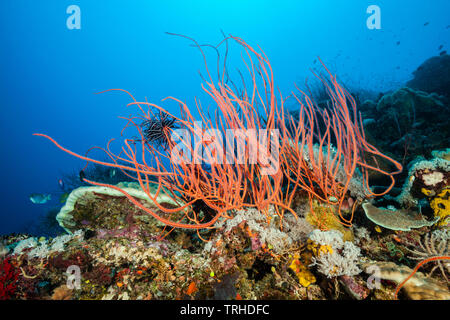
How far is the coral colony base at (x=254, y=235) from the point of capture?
183cm

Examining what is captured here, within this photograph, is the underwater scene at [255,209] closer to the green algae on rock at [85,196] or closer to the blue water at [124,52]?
the green algae on rock at [85,196]

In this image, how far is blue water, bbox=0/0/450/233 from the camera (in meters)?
60.8

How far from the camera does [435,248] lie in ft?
6.72

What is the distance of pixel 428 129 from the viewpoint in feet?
17.8

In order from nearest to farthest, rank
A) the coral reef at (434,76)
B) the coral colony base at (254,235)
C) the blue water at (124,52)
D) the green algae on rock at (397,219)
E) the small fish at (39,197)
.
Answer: the coral colony base at (254,235)
the green algae on rock at (397,219)
the small fish at (39,197)
the coral reef at (434,76)
the blue water at (124,52)

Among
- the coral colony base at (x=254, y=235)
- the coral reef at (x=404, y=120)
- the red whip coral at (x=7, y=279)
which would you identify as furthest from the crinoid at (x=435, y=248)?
the red whip coral at (x=7, y=279)

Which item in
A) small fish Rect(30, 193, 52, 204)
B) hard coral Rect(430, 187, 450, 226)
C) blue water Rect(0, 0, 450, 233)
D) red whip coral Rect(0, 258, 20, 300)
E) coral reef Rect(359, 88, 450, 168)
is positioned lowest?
small fish Rect(30, 193, 52, 204)

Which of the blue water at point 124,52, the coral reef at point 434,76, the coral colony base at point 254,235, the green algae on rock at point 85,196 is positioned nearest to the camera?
the coral colony base at point 254,235

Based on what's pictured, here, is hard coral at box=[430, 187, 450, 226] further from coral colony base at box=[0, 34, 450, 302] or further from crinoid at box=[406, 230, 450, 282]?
crinoid at box=[406, 230, 450, 282]

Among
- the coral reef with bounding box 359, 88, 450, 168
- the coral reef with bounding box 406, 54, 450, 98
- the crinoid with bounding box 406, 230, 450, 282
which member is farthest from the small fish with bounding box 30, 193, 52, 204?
the coral reef with bounding box 406, 54, 450, 98

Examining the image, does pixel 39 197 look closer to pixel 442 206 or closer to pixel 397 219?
pixel 397 219

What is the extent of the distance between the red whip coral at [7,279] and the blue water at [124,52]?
224 feet

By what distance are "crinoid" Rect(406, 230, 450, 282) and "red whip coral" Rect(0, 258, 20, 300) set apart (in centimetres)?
423
